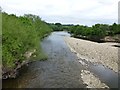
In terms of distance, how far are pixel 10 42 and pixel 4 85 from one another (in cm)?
521

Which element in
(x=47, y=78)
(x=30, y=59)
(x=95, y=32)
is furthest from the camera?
(x=95, y=32)

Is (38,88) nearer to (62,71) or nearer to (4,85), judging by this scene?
(4,85)

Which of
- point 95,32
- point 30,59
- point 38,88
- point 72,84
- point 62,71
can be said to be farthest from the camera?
point 95,32

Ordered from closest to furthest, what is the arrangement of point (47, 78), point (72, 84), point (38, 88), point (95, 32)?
1. point (38, 88)
2. point (72, 84)
3. point (47, 78)
4. point (95, 32)

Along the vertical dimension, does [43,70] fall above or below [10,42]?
below

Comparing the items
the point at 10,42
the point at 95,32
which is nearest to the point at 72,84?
the point at 10,42

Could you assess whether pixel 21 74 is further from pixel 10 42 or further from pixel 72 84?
pixel 72 84

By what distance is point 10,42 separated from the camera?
26031 mm

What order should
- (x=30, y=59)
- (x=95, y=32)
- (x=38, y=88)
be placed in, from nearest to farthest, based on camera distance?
(x=38, y=88), (x=30, y=59), (x=95, y=32)

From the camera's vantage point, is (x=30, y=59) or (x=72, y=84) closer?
(x=72, y=84)

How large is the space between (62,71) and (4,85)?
34.5 feet

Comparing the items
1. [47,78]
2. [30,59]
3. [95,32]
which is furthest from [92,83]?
[95,32]

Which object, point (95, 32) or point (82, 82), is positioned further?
point (95, 32)

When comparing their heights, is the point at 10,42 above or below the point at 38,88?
above
